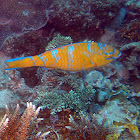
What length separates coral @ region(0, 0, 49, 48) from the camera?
414 centimetres

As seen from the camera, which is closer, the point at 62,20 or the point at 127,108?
the point at 127,108

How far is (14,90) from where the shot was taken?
3885mm

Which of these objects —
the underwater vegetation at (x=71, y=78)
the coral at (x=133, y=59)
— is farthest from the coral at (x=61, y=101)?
the coral at (x=133, y=59)

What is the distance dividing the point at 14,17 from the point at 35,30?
0.70m

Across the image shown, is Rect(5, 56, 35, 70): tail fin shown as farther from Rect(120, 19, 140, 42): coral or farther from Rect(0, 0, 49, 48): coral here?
Rect(120, 19, 140, 42): coral

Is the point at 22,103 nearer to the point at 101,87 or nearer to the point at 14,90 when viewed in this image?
the point at 14,90

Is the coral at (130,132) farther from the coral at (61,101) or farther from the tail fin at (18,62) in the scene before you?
the tail fin at (18,62)

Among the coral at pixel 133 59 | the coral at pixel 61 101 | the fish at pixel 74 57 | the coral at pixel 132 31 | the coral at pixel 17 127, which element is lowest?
the coral at pixel 17 127

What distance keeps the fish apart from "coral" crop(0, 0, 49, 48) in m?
1.83

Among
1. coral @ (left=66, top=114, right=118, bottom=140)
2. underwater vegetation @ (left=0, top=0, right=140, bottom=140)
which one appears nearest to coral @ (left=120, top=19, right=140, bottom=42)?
underwater vegetation @ (left=0, top=0, right=140, bottom=140)

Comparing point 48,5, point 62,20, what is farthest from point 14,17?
point 62,20

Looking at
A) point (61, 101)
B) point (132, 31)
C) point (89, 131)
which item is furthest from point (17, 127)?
point (132, 31)

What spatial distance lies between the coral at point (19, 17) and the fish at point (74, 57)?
6.02 feet

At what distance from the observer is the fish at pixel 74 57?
281 centimetres
